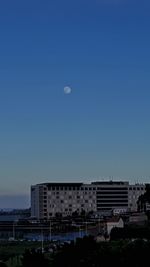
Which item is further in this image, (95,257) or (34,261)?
(34,261)

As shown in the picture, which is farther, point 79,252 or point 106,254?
point 79,252

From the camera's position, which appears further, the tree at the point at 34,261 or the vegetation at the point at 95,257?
the tree at the point at 34,261

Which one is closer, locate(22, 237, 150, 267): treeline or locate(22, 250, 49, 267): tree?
locate(22, 237, 150, 267): treeline

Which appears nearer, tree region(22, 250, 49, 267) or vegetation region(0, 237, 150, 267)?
vegetation region(0, 237, 150, 267)

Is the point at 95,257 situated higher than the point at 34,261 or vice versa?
the point at 95,257

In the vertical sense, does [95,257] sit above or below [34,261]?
above

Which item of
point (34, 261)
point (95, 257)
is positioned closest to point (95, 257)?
point (95, 257)

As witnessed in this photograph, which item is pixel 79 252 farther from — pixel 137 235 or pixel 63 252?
pixel 137 235

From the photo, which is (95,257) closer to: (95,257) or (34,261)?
(95,257)

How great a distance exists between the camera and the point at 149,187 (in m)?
132

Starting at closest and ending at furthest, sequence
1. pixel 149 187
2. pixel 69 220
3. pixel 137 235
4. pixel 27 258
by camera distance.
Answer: pixel 27 258 < pixel 137 235 < pixel 149 187 < pixel 69 220

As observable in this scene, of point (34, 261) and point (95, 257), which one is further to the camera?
point (34, 261)

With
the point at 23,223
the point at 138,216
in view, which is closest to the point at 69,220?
the point at 23,223

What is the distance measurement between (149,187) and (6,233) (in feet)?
251
